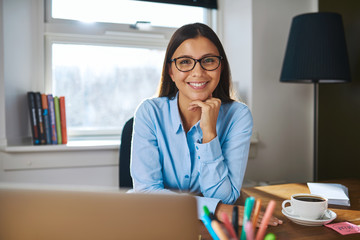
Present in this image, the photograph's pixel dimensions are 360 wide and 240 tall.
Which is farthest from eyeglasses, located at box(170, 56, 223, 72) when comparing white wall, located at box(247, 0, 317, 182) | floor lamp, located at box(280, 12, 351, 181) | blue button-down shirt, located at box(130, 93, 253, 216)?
white wall, located at box(247, 0, 317, 182)

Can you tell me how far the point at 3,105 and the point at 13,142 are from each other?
0.25m

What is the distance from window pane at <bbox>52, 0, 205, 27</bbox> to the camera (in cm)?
221

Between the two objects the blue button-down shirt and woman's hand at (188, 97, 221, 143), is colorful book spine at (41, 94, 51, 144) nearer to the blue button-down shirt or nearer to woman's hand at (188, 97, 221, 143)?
the blue button-down shirt

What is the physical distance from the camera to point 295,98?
8.00 ft

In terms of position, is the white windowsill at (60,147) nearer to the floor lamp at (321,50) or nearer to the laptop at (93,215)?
the floor lamp at (321,50)

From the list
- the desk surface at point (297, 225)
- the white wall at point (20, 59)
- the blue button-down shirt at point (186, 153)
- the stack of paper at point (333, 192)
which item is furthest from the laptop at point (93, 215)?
the white wall at point (20, 59)

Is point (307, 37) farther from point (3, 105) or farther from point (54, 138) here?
point (3, 105)

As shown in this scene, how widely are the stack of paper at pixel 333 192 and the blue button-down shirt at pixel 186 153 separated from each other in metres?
0.28

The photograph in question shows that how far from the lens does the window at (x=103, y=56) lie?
220 cm

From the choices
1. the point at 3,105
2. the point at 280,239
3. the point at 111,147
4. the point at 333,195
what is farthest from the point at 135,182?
the point at 3,105

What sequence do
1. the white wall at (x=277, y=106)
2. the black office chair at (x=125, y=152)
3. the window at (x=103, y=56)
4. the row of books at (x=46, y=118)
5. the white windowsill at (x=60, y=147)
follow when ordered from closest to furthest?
the black office chair at (x=125, y=152) → the white windowsill at (x=60, y=147) → the row of books at (x=46, y=118) → the window at (x=103, y=56) → the white wall at (x=277, y=106)

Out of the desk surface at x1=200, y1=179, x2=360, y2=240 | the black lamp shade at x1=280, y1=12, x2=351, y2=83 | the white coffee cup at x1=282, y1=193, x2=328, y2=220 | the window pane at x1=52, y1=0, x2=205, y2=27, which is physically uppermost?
the window pane at x1=52, y1=0, x2=205, y2=27

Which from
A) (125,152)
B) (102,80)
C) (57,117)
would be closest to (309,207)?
(125,152)

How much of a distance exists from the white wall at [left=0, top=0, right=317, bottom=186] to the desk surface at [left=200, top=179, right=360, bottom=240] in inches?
40.2
